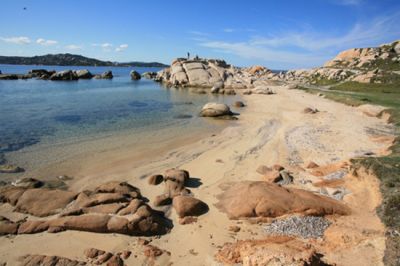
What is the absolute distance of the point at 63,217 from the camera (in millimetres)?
9359

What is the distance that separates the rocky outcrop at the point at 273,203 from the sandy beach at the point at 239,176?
343mm

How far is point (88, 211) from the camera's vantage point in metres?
9.52

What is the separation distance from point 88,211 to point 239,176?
271 inches

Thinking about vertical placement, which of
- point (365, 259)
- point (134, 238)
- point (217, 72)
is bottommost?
point (134, 238)

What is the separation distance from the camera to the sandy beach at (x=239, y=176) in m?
7.77

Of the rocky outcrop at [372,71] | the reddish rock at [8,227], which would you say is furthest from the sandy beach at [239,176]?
the rocky outcrop at [372,71]

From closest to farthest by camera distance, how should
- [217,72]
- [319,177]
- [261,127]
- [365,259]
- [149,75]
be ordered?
[365,259]
[319,177]
[261,127]
[217,72]
[149,75]

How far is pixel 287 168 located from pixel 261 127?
983 centimetres

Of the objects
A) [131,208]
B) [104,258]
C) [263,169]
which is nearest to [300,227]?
[263,169]

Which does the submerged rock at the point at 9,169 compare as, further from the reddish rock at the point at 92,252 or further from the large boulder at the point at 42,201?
the reddish rock at the point at 92,252

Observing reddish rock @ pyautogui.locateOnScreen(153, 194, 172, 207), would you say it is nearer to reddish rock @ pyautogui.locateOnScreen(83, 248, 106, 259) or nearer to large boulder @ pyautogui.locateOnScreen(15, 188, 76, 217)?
reddish rock @ pyautogui.locateOnScreen(83, 248, 106, 259)

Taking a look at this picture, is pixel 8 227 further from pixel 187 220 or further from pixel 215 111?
pixel 215 111

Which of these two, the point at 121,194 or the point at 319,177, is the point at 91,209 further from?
the point at 319,177

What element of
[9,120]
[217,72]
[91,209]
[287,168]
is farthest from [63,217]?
[217,72]
